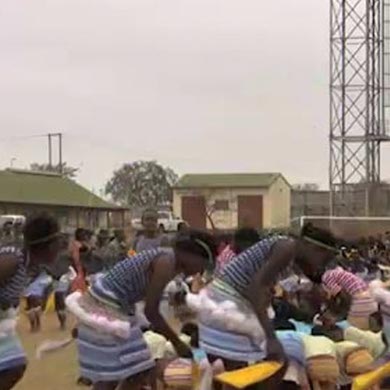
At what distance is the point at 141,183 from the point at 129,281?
8547 cm

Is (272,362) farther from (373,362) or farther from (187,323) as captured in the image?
(187,323)

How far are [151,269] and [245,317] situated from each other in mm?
754

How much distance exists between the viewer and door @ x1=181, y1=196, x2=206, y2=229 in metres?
70.1

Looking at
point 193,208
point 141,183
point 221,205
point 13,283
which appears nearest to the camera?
point 13,283

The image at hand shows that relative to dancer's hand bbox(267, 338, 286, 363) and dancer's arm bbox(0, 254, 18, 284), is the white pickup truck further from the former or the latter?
dancer's arm bbox(0, 254, 18, 284)

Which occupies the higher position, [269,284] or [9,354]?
[269,284]

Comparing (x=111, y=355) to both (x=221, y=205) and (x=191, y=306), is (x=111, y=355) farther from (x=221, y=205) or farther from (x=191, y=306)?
(x=221, y=205)

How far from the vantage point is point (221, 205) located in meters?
75.4

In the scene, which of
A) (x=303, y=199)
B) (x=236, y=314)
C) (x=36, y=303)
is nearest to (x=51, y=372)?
(x=36, y=303)

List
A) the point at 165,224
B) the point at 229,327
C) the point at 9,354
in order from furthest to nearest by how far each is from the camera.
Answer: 1. the point at 165,224
2. the point at 229,327
3. the point at 9,354

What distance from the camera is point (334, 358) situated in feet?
25.2

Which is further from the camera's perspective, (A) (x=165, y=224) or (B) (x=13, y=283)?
(A) (x=165, y=224)

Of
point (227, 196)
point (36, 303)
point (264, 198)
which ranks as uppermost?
point (227, 196)

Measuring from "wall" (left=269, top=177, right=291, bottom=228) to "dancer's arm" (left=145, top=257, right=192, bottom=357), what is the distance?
69.1 meters
